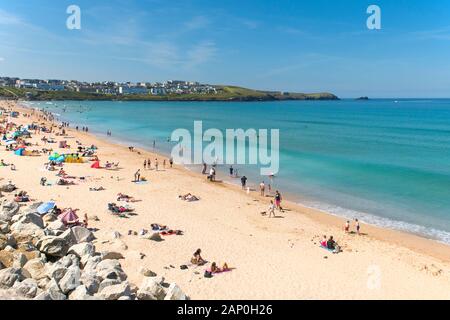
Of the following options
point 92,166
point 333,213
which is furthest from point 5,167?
point 333,213

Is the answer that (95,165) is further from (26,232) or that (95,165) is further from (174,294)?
(174,294)

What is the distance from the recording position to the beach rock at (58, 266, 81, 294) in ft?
32.5

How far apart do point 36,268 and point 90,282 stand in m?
2.07

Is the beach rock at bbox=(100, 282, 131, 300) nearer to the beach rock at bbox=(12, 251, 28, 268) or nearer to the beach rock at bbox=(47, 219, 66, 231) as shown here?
the beach rock at bbox=(12, 251, 28, 268)

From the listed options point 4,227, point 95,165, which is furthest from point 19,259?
point 95,165

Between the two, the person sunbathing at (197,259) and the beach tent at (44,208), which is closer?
the person sunbathing at (197,259)

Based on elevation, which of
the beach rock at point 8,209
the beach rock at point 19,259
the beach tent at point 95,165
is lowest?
the beach rock at point 19,259

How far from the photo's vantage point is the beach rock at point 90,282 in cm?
1006

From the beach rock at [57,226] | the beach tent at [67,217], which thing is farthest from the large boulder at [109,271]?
the beach tent at [67,217]

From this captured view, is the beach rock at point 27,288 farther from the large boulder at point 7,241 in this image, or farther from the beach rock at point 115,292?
the large boulder at point 7,241

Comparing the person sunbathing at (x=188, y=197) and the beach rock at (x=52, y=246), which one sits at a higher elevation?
the beach rock at (x=52, y=246)

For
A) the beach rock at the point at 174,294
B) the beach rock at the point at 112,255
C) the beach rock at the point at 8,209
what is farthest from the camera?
the beach rock at the point at 8,209

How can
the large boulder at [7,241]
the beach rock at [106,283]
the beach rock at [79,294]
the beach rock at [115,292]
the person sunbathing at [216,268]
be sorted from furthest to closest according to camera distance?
the person sunbathing at [216,268], the large boulder at [7,241], the beach rock at [106,283], the beach rock at [115,292], the beach rock at [79,294]

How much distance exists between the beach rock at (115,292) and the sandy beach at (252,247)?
2.02m
